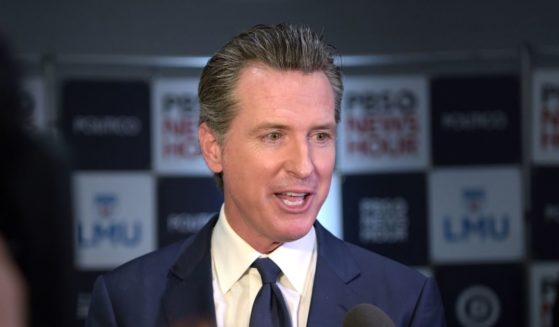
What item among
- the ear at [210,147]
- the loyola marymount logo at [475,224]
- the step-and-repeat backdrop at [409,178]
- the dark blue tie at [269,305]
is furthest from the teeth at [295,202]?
the loyola marymount logo at [475,224]

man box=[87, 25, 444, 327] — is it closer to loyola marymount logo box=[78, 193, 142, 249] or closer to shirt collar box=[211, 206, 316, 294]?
shirt collar box=[211, 206, 316, 294]

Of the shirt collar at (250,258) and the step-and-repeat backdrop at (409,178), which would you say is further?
the step-and-repeat backdrop at (409,178)

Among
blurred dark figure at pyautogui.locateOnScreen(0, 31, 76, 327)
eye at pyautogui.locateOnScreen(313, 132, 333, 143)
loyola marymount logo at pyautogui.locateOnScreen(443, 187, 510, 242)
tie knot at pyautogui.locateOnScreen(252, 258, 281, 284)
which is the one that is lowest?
loyola marymount logo at pyautogui.locateOnScreen(443, 187, 510, 242)

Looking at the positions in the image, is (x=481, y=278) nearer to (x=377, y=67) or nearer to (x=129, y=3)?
(x=377, y=67)

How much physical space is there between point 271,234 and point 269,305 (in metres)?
0.10

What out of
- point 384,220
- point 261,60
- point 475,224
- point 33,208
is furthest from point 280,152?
point 475,224

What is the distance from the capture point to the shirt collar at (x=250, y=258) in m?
1.27

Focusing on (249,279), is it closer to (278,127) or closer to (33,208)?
(278,127)

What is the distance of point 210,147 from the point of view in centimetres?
140

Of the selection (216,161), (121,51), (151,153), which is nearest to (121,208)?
(151,153)

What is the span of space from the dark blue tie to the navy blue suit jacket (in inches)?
1.8

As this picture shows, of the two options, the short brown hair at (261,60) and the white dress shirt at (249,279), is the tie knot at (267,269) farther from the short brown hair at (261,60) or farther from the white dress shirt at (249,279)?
the short brown hair at (261,60)

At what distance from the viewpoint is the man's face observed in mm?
1206

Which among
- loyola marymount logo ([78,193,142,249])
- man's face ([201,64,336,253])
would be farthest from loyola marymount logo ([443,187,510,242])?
man's face ([201,64,336,253])
